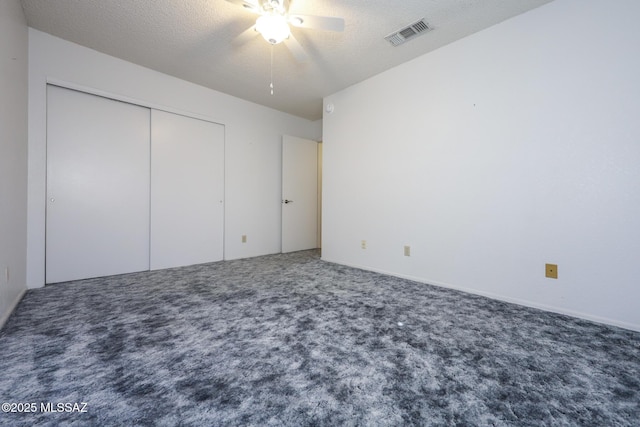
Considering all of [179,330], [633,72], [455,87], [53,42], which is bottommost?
[179,330]

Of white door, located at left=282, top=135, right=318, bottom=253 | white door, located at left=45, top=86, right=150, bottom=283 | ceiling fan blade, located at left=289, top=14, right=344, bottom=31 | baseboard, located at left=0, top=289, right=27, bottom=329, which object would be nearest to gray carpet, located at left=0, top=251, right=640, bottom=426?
baseboard, located at left=0, top=289, right=27, bottom=329

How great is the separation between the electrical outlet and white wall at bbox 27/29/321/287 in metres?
3.61

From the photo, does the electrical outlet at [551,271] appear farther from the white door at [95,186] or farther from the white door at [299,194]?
the white door at [95,186]

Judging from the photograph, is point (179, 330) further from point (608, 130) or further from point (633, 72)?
point (633, 72)

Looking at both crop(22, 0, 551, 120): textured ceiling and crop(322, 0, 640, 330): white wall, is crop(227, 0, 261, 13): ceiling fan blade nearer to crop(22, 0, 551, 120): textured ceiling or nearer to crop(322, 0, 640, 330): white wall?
crop(22, 0, 551, 120): textured ceiling

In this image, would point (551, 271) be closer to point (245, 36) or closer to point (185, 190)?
point (245, 36)

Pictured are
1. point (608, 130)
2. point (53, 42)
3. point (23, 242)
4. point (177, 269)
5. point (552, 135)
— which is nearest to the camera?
point (608, 130)

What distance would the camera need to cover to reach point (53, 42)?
2.68 metres

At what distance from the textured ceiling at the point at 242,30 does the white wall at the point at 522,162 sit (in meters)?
0.29

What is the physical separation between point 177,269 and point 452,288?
3265mm

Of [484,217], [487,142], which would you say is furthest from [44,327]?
[487,142]

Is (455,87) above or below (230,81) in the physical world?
below

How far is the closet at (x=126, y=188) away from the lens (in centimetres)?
278

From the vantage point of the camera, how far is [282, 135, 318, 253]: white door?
469 centimetres
